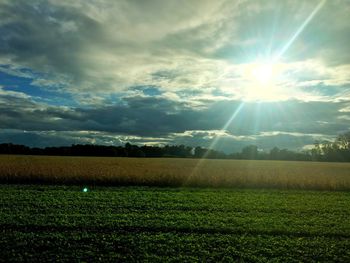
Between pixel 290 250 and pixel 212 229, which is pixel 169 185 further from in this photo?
pixel 290 250

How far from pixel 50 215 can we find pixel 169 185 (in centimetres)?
1524

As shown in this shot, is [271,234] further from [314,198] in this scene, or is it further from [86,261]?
[314,198]

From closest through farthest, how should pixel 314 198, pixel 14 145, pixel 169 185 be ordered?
1. pixel 314 198
2. pixel 169 185
3. pixel 14 145

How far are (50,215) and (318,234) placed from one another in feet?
34.0

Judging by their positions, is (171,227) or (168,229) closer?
(168,229)

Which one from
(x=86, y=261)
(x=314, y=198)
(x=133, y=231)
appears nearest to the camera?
(x=86, y=261)

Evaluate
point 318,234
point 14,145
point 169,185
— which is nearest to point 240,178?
point 169,185

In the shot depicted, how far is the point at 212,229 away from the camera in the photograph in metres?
13.5

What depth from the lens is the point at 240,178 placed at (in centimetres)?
3022

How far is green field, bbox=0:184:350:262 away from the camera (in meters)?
10.4

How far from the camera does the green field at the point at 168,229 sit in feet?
34.1

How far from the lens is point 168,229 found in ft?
43.6

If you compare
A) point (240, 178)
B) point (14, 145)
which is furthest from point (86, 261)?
point (14, 145)

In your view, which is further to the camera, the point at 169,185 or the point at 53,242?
the point at 169,185
